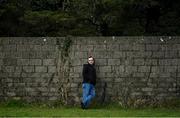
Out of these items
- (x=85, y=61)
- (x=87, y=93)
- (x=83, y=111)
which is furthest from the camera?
(x=85, y=61)

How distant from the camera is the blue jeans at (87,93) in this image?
14484 millimetres

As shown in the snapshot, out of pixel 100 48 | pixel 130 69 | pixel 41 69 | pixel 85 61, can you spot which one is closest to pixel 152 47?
pixel 130 69

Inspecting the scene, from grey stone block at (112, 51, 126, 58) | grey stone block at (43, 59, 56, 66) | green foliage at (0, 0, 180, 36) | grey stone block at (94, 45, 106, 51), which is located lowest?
grey stone block at (43, 59, 56, 66)

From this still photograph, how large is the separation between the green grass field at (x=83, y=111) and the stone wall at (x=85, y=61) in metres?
0.53

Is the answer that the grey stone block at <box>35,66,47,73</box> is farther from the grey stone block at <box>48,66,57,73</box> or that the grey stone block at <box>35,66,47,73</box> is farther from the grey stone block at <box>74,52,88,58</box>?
the grey stone block at <box>74,52,88,58</box>

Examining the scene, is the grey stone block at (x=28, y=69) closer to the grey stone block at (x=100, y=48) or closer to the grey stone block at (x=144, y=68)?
the grey stone block at (x=100, y=48)

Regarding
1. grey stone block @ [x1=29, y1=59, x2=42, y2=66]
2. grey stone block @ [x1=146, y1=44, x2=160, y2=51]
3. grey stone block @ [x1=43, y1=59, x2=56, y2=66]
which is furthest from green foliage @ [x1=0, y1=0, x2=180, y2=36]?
grey stone block @ [x1=29, y1=59, x2=42, y2=66]

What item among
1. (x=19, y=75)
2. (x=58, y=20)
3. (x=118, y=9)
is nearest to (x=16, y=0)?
(x=58, y=20)

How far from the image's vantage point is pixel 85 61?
1501 cm

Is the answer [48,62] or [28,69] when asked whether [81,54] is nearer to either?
[48,62]

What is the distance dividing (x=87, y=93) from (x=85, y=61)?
1088mm

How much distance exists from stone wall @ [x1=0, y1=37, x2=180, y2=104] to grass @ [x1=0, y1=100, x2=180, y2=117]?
0.45 m

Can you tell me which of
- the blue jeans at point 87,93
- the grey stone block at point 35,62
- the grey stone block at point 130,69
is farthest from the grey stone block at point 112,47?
the grey stone block at point 35,62

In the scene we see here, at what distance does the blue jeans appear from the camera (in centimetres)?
1448
